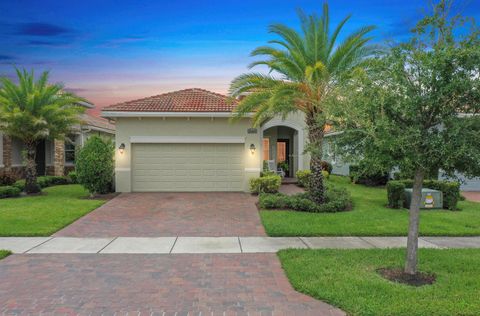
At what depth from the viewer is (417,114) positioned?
5.18m

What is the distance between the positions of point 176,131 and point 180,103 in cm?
149

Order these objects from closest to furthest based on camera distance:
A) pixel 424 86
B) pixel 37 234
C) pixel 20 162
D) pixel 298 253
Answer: pixel 424 86, pixel 298 253, pixel 37 234, pixel 20 162

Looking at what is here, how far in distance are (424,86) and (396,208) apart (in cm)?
834

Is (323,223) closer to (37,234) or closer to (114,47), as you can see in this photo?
(37,234)

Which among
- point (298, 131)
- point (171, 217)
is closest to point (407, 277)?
point (171, 217)

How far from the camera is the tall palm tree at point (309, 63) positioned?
454 inches

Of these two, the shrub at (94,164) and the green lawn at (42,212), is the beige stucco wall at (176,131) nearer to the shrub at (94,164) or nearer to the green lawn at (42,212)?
the shrub at (94,164)

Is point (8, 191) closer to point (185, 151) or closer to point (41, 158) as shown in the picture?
point (41, 158)

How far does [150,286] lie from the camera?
5.25 meters

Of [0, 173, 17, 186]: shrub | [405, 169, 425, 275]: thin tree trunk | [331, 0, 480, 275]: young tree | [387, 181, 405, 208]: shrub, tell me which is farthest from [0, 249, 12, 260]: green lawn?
[387, 181, 405, 208]: shrub

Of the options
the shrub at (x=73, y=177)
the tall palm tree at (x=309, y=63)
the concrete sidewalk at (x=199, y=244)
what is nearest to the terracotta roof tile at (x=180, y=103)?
the tall palm tree at (x=309, y=63)

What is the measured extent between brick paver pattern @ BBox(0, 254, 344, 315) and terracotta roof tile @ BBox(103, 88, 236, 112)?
9530 millimetres

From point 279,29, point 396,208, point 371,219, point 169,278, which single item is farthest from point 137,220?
point 396,208

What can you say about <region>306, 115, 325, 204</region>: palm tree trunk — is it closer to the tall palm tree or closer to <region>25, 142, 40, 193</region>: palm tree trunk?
the tall palm tree
